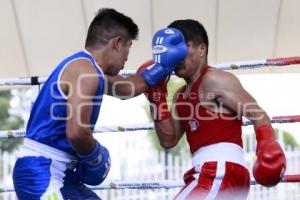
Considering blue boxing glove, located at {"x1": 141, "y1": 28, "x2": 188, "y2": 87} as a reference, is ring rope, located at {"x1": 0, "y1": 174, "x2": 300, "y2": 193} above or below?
below

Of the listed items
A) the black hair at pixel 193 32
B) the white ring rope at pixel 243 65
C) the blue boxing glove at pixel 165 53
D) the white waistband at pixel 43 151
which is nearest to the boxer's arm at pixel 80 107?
the white waistband at pixel 43 151

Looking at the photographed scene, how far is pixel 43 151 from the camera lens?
2080mm

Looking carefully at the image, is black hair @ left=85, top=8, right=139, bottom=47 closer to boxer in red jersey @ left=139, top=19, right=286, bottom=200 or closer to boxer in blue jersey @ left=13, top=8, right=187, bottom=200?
boxer in blue jersey @ left=13, top=8, right=187, bottom=200

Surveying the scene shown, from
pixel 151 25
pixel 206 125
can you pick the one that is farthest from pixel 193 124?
pixel 151 25

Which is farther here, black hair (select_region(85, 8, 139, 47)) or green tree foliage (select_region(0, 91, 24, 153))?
green tree foliage (select_region(0, 91, 24, 153))

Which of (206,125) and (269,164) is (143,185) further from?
(269,164)

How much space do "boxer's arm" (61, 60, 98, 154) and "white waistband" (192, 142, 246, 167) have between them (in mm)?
417

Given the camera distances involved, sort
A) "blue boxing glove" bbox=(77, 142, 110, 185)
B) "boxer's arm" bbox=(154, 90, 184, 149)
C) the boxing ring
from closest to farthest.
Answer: "blue boxing glove" bbox=(77, 142, 110, 185), "boxer's arm" bbox=(154, 90, 184, 149), the boxing ring

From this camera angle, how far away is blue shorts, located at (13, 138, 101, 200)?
2.02 m

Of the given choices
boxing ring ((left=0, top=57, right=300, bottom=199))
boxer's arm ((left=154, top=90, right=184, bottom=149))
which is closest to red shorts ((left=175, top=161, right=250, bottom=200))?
boxer's arm ((left=154, top=90, right=184, bottom=149))

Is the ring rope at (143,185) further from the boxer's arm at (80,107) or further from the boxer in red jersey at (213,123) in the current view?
the boxer's arm at (80,107)

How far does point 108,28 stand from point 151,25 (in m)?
1.45

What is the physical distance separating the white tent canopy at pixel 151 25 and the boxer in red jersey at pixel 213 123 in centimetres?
129

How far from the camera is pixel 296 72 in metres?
3.81
